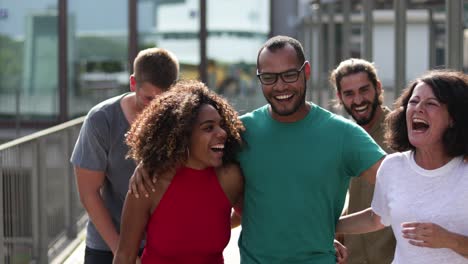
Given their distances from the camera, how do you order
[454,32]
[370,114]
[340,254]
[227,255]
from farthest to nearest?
[227,255] → [454,32] → [370,114] → [340,254]

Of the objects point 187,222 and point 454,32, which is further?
point 454,32

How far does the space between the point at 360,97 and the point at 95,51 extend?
15.4 m

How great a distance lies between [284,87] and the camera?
342 centimetres

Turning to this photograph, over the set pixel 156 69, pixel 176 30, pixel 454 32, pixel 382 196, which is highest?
pixel 176 30

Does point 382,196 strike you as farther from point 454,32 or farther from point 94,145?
point 454,32

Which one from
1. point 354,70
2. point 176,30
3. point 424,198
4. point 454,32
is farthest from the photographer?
point 176,30

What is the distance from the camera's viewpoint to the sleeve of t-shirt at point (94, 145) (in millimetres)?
4168

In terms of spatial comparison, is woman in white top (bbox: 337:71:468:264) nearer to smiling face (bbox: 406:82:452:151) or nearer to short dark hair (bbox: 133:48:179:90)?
smiling face (bbox: 406:82:452:151)

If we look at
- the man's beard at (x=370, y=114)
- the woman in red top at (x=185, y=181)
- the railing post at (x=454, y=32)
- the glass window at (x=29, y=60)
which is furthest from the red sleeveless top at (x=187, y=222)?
the glass window at (x=29, y=60)

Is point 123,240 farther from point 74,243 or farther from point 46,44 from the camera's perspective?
point 46,44

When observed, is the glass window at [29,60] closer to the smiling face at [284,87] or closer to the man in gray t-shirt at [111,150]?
the man in gray t-shirt at [111,150]

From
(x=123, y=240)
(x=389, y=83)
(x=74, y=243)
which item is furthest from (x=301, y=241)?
(x=389, y=83)

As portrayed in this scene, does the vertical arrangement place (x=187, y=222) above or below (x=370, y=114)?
below

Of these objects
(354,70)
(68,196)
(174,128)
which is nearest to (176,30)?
(68,196)
